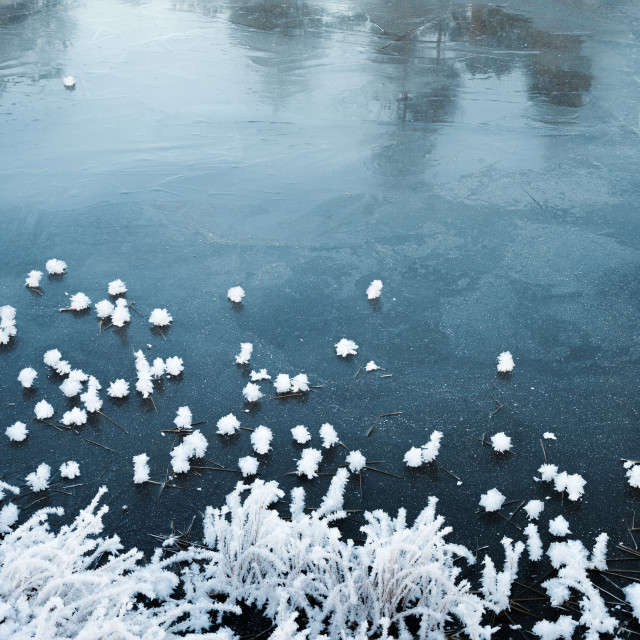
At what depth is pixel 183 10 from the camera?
8.48 meters

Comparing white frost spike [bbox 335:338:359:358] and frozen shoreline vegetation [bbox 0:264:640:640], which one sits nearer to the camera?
frozen shoreline vegetation [bbox 0:264:640:640]

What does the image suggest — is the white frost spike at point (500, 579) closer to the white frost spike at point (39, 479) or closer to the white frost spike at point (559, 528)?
the white frost spike at point (559, 528)

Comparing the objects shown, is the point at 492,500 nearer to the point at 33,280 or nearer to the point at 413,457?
the point at 413,457

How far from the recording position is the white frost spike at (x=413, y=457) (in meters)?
2.38

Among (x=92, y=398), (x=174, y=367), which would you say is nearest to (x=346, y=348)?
(x=174, y=367)

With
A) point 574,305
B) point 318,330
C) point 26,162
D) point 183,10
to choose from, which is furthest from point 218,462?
point 183,10

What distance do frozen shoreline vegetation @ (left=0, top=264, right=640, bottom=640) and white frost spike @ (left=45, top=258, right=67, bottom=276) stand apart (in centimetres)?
125

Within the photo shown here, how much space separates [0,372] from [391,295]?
6.48 ft

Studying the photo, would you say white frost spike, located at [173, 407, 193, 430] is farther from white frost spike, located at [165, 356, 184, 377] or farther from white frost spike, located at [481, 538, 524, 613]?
white frost spike, located at [481, 538, 524, 613]

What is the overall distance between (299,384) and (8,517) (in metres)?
1.23

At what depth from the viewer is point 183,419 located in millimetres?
2572

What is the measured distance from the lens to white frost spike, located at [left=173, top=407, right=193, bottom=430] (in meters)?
2.56

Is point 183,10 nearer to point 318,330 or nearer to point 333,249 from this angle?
point 333,249

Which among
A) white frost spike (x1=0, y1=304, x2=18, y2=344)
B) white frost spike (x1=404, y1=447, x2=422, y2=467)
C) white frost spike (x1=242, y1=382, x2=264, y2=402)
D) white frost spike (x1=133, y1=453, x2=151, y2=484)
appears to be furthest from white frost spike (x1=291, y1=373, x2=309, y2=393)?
white frost spike (x1=0, y1=304, x2=18, y2=344)
